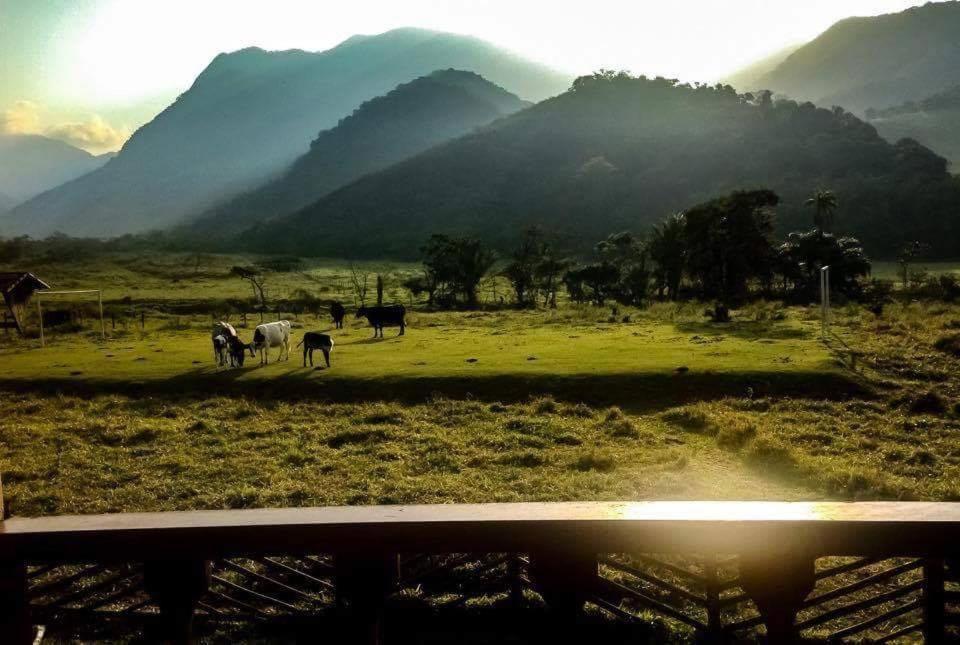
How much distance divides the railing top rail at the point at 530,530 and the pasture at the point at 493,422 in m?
9.74

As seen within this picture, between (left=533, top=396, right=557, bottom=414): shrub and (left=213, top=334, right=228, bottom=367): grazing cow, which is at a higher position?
(left=213, top=334, right=228, bottom=367): grazing cow

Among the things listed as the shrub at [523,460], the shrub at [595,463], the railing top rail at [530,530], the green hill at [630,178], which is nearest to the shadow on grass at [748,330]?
the shrub at [595,463]

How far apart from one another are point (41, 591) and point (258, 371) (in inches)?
781

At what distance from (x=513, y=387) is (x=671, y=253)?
36.0 metres

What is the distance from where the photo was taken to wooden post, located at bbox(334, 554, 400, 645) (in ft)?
8.20

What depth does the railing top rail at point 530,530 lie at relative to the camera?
2258 mm

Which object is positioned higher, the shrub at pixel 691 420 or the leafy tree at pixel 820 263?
the leafy tree at pixel 820 263

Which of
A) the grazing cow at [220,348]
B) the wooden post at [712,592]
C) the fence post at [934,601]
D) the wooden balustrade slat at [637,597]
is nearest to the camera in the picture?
the fence post at [934,601]

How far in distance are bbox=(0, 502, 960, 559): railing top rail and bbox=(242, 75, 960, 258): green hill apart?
116 m

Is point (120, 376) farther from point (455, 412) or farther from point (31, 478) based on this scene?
point (455, 412)

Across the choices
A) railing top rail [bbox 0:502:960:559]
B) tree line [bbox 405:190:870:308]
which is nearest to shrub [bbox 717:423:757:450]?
railing top rail [bbox 0:502:960:559]

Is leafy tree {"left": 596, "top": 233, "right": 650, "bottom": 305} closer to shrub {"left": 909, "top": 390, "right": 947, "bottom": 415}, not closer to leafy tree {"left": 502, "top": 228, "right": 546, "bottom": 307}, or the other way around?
leafy tree {"left": 502, "top": 228, "right": 546, "bottom": 307}

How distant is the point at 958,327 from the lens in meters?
27.2

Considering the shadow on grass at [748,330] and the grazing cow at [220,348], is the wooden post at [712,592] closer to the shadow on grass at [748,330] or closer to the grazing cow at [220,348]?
the grazing cow at [220,348]
